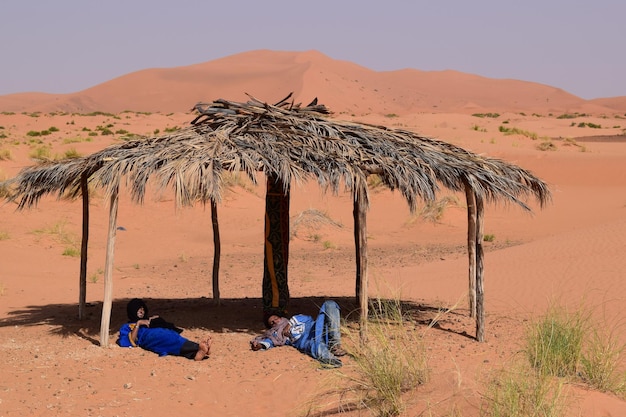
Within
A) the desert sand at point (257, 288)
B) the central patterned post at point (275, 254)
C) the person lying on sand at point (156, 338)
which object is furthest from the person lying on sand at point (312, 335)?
the central patterned post at point (275, 254)

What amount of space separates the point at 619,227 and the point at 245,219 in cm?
1059

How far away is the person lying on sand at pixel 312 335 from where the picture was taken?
8656 mm

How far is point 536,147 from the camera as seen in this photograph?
131 feet

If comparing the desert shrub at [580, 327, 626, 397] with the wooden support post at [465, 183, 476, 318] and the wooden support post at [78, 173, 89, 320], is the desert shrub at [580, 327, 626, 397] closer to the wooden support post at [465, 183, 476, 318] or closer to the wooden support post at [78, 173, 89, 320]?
the wooden support post at [465, 183, 476, 318]

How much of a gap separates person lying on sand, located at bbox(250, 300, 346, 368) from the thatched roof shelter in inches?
15.5

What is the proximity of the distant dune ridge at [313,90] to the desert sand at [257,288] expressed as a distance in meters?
58.3

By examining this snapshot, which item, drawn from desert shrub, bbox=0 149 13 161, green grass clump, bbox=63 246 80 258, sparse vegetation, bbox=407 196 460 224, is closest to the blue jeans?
green grass clump, bbox=63 246 80 258

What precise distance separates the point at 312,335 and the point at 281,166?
1954mm

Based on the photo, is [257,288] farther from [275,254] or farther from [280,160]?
[280,160]

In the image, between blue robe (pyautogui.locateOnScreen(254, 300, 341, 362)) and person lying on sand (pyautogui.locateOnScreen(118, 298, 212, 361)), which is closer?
blue robe (pyautogui.locateOnScreen(254, 300, 341, 362))

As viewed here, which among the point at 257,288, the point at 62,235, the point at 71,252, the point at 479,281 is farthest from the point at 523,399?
the point at 62,235

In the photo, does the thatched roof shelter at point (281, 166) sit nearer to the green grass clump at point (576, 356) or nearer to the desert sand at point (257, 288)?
the desert sand at point (257, 288)

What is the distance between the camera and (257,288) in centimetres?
1542

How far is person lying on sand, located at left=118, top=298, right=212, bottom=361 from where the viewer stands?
916 cm
